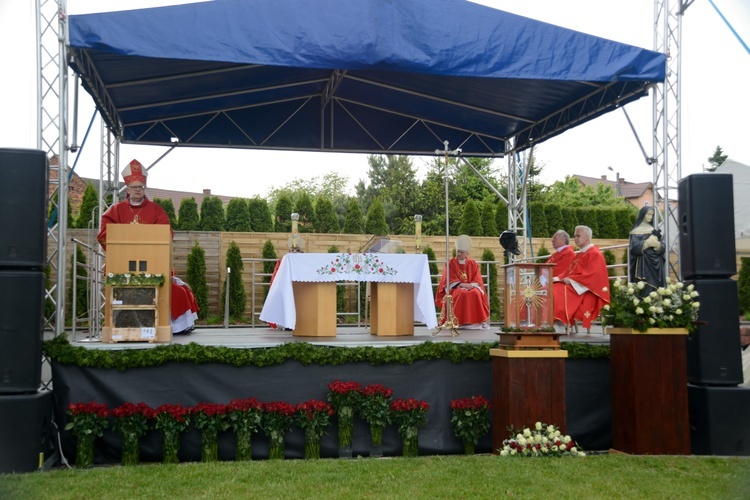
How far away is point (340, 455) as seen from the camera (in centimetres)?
637

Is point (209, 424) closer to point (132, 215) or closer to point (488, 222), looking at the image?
point (132, 215)

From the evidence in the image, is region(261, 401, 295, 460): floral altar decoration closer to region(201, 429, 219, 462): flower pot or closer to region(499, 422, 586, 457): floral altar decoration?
region(201, 429, 219, 462): flower pot

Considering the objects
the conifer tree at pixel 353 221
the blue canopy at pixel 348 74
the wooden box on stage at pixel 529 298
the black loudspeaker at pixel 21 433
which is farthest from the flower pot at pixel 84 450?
the conifer tree at pixel 353 221

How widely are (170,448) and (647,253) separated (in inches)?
190

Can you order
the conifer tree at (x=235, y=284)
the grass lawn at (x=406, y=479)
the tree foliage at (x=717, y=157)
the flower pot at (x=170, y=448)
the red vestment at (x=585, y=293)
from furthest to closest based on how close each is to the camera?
the tree foliage at (x=717, y=157), the conifer tree at (x=235, y=284), the red vestment at (x=585, y=293), the flower pot at (x=170, y=448), the grass lawn at (x=406, y=479)

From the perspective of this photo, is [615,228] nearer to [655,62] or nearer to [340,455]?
[655,62]

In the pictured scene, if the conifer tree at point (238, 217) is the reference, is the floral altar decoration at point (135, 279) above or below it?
below

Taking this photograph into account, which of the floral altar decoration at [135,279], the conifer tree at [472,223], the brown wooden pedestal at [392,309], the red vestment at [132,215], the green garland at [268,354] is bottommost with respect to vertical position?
the green garland at [268,354]

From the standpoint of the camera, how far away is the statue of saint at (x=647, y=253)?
24.3 feet

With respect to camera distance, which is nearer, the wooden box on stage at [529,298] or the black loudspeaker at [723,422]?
the wooden box on stage at [529,298]

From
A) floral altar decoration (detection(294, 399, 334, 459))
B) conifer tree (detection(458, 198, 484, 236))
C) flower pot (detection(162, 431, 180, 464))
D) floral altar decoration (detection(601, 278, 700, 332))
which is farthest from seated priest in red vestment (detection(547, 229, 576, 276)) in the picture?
conifer tree (detection(458, 198, 484, 236))

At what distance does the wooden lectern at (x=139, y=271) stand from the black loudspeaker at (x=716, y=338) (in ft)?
15.6

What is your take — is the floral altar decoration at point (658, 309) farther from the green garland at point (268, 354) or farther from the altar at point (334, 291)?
the altar at point (334, 291)

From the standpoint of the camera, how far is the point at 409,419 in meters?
6.44
